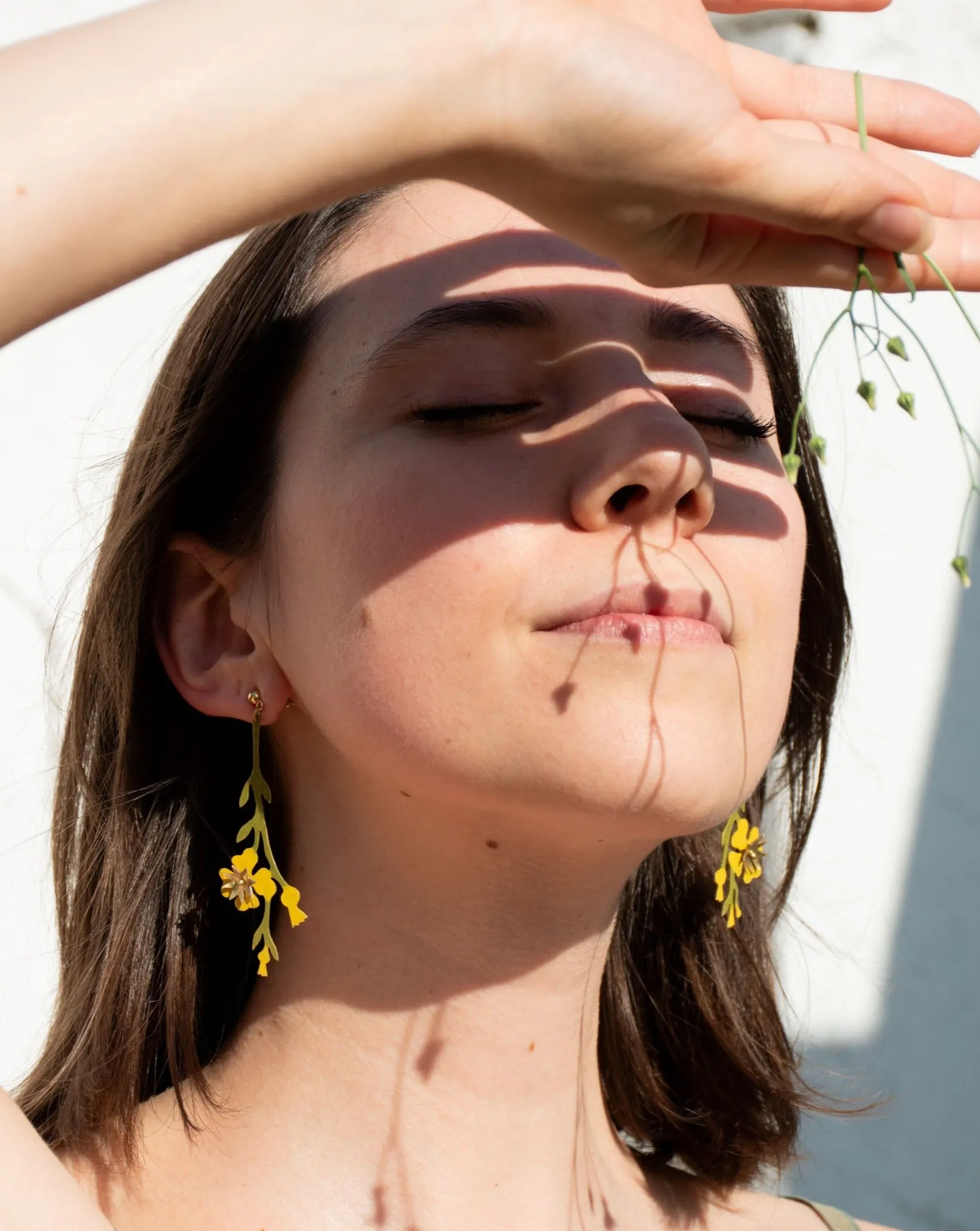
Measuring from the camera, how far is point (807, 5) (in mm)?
1272

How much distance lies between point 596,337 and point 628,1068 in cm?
115

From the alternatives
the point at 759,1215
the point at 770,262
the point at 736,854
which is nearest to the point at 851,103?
the point at 770,262

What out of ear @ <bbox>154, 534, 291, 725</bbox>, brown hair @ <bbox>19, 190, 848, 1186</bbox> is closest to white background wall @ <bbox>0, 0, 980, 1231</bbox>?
brown hair @ <bbox>19, 190, 848, 1186</bbox>

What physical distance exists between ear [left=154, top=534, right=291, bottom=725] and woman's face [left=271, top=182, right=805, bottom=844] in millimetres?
67

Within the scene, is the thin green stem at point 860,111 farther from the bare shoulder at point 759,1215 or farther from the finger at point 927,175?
the bare shoulder at point 759,1215

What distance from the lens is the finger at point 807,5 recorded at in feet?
4.24

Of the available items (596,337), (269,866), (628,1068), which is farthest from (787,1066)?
(596,337)

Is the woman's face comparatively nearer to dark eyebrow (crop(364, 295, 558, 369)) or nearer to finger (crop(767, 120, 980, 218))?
dark eyebrow (crop(364, 295, 558, 369))

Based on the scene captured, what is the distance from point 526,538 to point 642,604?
0.43 feet

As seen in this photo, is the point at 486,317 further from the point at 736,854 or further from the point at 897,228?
the point at 736,854

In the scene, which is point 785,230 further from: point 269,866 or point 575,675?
point 269,866

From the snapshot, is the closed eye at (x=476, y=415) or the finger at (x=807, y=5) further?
the closed eye at (x=476, y=415)

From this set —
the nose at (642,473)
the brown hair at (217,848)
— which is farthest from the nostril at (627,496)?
the brown hair at (217,848)

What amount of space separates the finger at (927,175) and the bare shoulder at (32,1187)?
40.2 inches
